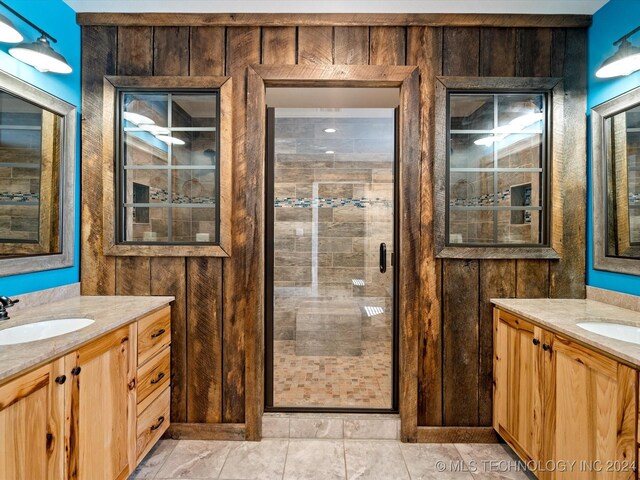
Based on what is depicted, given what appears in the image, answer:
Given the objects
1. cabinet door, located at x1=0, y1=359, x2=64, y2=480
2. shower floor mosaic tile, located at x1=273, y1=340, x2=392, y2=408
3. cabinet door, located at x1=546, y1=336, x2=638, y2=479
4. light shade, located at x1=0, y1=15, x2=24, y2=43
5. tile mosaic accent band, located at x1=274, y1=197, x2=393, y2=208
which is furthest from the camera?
tile mosaic accent band, located at x1=274, y1=197, x2=393, y2=208

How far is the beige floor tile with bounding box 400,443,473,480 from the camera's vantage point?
182 centimetres

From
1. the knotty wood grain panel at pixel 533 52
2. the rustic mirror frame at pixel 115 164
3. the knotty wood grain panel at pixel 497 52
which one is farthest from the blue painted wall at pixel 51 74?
the knotty wood grain panel at pixel 533 52

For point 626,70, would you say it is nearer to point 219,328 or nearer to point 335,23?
point 335,23

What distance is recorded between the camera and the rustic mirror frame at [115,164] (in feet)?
6.95

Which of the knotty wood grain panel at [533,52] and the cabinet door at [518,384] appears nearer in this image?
the cabinet door at [518,384]

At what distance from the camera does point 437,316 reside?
2141 millimetres

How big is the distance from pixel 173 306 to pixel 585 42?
312 centimetres

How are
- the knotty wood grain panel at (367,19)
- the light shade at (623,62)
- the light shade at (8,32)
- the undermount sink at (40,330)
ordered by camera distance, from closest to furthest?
the undermount sink at (40,330) < the light shade at (8,32) < the light shade at (623,62) < the knotty wood grain panel at (367,19)

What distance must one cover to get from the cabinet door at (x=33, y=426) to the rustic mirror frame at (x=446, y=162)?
1986 mm

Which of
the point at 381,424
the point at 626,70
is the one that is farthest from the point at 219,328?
the point at 626,70

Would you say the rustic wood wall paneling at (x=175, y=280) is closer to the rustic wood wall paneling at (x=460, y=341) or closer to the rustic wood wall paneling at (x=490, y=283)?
the rustic wood wall paneling at (x=460, y=341)

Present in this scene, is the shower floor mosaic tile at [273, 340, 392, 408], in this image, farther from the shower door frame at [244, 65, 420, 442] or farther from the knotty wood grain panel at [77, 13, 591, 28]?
the knotty wood grain panel at [77, 13, 591, 28]

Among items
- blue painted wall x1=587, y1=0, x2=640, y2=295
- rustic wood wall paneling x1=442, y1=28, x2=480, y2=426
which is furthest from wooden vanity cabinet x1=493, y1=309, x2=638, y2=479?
blue painted wall x1=587, y1=0, x2=640, y2=295

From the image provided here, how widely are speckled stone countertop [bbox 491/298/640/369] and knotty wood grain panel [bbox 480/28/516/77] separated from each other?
1448 millimetres
